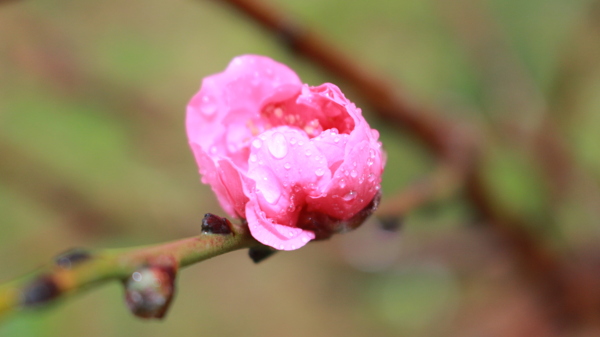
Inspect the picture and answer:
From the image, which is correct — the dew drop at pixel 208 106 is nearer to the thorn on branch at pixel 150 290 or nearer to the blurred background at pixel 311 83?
the thorn on branch at pixel 150 290

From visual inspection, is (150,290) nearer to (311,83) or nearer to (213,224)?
(213,224)

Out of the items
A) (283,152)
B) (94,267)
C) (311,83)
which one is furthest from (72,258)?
(311,83)

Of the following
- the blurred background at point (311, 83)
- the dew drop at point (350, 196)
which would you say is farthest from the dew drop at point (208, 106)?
the blurred background at point (311, 83)

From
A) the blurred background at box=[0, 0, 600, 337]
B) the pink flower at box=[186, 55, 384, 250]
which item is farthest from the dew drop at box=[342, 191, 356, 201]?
the blurred background at box=[0, 0, 600, 337]

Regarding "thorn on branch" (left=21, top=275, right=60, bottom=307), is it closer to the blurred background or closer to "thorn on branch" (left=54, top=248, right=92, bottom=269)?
"thorn on branch" (left=54, top=248, right=92, bottom=269)

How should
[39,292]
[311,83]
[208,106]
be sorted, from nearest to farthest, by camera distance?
[39,292]
[208,106]
[311,83]

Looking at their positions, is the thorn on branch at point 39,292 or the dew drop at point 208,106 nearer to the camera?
the thorn on branch at point 39,292

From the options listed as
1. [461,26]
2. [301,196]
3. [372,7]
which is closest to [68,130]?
[372,7]
